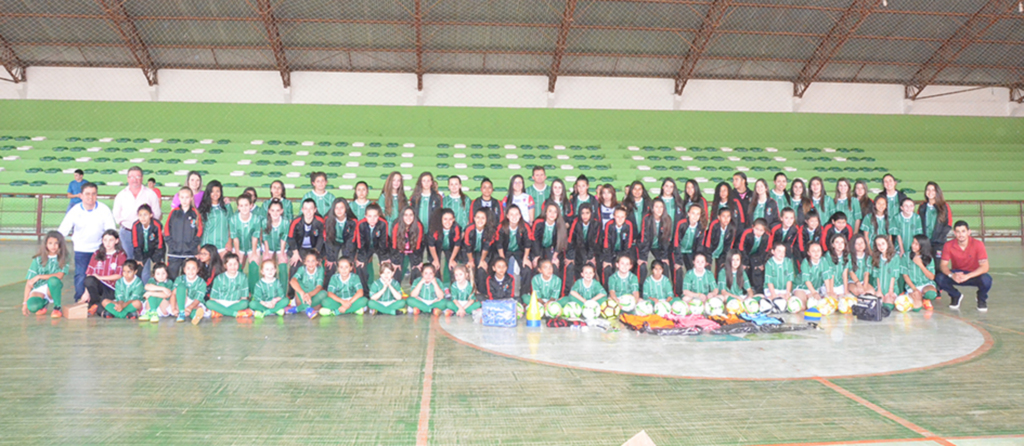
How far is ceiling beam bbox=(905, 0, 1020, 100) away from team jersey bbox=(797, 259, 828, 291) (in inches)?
589

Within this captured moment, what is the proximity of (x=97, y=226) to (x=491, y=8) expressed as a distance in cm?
1291

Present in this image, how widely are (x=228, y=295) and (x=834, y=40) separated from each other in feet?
63.4

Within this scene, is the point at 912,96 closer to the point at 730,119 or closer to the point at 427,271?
the point at 730,119

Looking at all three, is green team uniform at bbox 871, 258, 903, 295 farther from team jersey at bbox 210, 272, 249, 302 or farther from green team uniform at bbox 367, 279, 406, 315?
team jersey at bbox 210, 272, 249, 302

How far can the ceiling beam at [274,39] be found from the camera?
55.2 ft

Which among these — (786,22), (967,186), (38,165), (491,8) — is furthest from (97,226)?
(967,186)

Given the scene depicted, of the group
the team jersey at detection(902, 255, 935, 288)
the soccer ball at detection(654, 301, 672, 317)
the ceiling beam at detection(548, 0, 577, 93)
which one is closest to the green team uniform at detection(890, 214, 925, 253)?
the team jersey at detection(902, 255, 935, 288)

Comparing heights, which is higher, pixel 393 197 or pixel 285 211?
pixel 393 197

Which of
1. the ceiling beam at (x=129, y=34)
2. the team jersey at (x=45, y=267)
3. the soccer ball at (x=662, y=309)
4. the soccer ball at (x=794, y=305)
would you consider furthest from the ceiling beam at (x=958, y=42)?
the ceiling beam at (x=129, y=34)

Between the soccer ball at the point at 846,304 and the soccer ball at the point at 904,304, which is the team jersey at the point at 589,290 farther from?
the soccer ball at the point at 904,304

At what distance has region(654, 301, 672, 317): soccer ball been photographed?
721 cm

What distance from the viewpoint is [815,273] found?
8273mm

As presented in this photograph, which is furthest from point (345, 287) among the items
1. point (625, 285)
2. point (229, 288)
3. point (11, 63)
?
point (11, 63)

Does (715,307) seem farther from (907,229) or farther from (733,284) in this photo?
(907,229)
